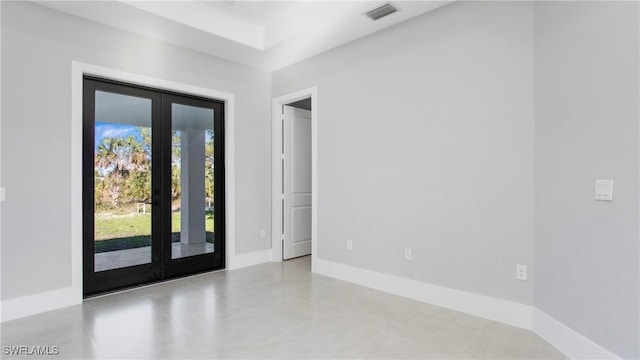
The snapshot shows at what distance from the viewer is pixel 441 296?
312cm

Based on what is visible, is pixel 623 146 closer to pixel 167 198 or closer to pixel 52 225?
pixel 167 198

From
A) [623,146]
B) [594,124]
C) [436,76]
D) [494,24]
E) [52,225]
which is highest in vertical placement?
[494,24]

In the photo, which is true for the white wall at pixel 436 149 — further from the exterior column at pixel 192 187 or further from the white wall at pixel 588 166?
the exterior column at pixel 192 187

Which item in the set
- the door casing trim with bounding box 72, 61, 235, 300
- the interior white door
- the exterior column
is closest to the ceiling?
the door casing trim with bounding box 72, 61, 235, 300

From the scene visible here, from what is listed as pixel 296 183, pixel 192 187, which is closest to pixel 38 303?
pixel 192 187

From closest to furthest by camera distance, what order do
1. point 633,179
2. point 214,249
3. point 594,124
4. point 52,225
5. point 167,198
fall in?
point 633,179 → point 594,124 → point 52,225 → point 167,198 → point 214,249

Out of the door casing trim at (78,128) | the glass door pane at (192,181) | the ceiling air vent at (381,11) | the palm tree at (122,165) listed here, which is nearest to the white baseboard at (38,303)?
the door casing trim at (78,128)

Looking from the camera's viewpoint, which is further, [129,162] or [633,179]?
[129,162]

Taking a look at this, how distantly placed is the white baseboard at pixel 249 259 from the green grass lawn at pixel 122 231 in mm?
927

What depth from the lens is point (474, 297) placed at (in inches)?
115

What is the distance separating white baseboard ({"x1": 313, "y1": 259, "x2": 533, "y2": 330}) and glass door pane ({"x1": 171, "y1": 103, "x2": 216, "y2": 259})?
1.71 meters

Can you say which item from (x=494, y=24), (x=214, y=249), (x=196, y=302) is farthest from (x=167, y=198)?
(x=494, y=24)

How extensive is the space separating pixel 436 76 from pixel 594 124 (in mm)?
1431

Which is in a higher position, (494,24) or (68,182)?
(494,24)
